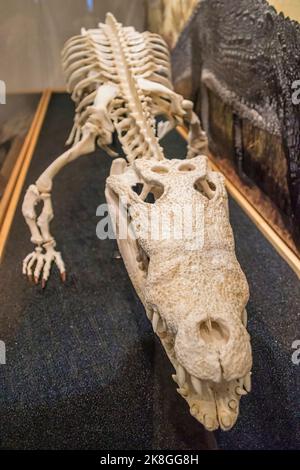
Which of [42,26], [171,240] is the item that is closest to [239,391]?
[171,240]

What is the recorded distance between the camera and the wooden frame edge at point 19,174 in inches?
106

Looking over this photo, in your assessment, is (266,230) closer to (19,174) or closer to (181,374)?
(181,374)

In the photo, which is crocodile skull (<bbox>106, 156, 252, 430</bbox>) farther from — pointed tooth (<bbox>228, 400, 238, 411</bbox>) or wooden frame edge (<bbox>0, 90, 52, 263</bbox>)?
wooden frame edge (<bbox>0, 90, 52, 263</bbox>)

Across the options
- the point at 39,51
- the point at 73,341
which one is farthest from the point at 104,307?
the point at 39,51

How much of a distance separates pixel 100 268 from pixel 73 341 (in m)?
0.54

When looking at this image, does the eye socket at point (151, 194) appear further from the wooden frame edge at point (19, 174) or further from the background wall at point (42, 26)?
the background wall at point (42, 26)

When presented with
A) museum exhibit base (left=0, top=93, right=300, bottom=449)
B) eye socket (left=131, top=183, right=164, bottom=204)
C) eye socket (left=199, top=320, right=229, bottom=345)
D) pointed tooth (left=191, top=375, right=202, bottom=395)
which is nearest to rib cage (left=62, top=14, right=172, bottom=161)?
eye socket (left=131, top=183, right=164, bottom=204)

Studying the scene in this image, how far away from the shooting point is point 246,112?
8.60ft

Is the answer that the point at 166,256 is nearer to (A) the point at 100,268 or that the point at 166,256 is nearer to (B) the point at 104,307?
(B) the point at 104,307

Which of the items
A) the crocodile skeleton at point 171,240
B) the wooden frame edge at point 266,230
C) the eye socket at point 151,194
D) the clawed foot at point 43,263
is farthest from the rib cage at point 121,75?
the wooden frame edge at point 266,230

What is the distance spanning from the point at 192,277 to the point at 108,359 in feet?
2.35

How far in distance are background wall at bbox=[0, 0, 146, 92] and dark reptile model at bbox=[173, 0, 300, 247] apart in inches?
Result: 20.8

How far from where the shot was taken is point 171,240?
1.37m

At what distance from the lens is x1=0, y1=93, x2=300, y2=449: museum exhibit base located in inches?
57.2
